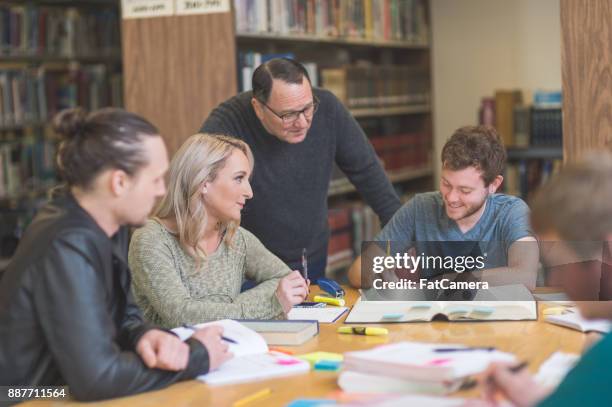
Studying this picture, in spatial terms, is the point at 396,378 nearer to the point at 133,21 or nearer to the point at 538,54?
the point at 133,21

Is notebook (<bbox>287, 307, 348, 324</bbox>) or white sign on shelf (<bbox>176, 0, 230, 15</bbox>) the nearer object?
notebook (<bbox>287, 307, 348, 324</bbox>)

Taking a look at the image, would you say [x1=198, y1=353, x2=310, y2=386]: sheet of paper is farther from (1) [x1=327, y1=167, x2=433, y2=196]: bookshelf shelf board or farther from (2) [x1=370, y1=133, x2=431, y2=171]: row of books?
(2) [x1=370, y1=133, x2=431, y2=171]: row of books

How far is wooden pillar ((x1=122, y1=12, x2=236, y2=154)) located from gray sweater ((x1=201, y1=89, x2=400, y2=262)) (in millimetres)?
604

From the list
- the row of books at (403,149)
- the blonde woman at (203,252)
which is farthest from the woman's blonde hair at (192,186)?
the row of books at (403,149)

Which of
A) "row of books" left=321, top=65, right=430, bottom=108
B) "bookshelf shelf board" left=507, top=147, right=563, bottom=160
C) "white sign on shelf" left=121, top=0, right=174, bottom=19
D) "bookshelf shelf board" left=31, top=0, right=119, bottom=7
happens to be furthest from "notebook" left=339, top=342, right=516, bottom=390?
"bookshelf shelf board" left=31, top=0, right=119, bottom=7

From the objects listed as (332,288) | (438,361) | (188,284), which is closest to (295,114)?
(332,288)

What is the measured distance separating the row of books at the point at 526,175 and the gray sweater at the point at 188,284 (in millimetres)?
3636

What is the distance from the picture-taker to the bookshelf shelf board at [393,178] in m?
5.20

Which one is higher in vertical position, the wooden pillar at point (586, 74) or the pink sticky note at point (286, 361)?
the wooden pillar at point (586, 74)

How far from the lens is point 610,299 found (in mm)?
1733

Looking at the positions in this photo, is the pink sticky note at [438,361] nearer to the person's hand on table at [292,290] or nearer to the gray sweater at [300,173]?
the person's hand on table at [292,290]

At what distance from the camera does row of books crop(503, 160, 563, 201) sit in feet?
19.8

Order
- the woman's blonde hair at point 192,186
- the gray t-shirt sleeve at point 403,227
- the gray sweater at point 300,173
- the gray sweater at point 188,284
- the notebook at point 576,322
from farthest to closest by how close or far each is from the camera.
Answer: the gray sweater at point 300,173 → the gray t-shirt sleeve at point 403,227 → the woman's blonde hair at point 192,186 → the gray sweater at point 188,284 → the notebook at point 576,322

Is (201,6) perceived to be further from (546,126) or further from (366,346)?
(546,126)
